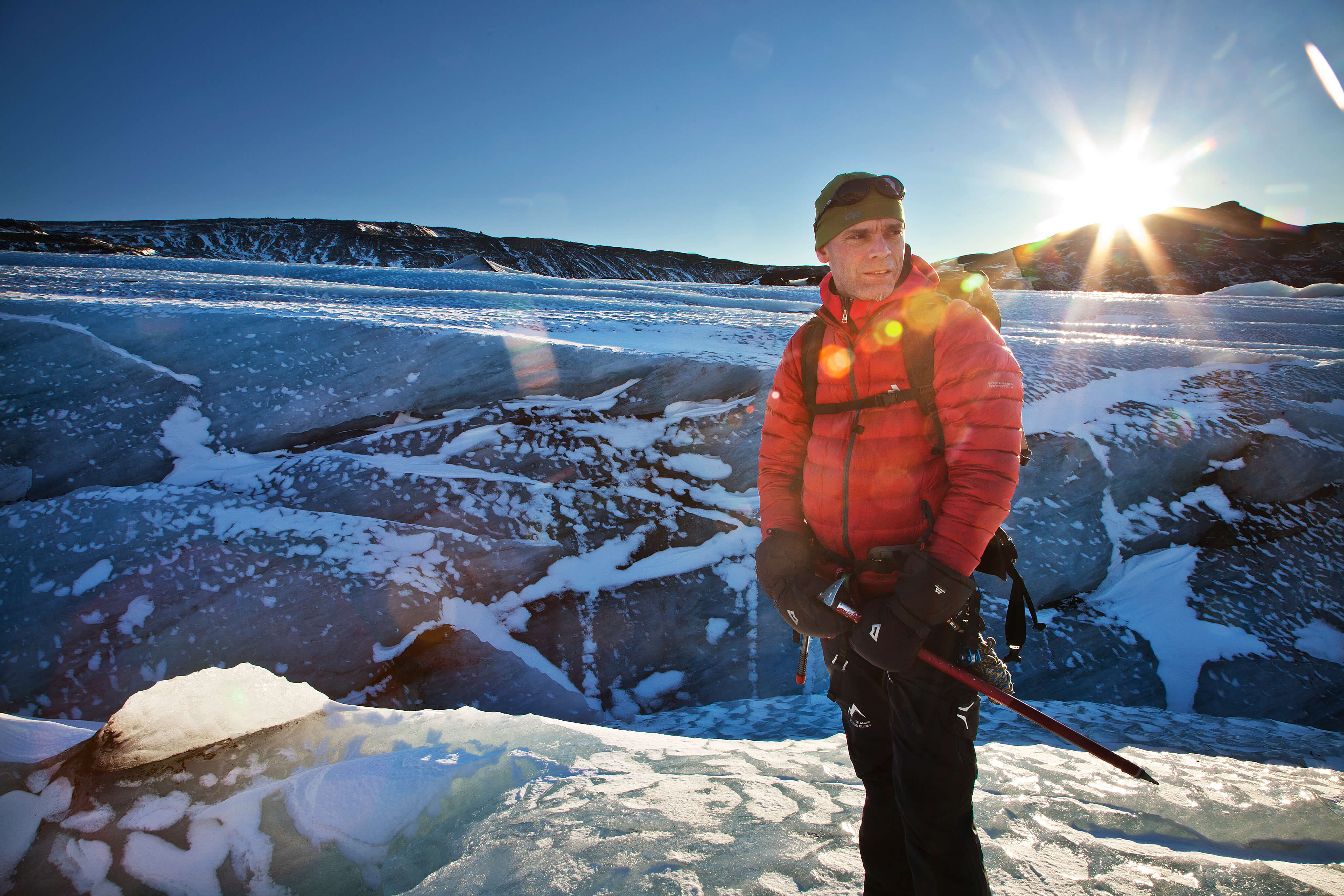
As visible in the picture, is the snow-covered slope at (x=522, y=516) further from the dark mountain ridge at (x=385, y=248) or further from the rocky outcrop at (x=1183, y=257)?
the dark mountain ridge at (x=385, y=248)

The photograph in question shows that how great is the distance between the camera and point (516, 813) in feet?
4.82

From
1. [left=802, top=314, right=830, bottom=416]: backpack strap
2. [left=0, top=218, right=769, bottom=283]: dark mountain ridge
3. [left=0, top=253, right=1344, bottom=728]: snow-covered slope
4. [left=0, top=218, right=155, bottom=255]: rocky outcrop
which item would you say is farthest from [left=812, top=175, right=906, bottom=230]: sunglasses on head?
[left=0, top=218, right=769, bottom=283]: dark mountain ridge

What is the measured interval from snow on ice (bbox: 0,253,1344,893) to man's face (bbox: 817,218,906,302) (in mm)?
1425

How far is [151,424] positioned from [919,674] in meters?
3.99

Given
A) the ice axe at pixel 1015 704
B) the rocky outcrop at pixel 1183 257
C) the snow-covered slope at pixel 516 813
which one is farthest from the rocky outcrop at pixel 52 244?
the rocky outcrop at pixel 1183 257

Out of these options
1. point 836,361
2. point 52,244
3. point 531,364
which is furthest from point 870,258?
point 52,244

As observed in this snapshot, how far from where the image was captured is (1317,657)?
2738 millimetres

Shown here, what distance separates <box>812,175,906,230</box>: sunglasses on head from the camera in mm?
1322

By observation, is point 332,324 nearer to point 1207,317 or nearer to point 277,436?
point 277,436

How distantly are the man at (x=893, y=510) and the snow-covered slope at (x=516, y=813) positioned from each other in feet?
1.15

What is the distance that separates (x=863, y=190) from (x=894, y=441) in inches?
24.4

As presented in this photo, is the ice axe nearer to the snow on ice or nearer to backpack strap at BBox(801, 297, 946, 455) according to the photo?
backpack strap at BBox(801, 297, 946, 455)

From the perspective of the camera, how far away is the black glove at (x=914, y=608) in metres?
1.10

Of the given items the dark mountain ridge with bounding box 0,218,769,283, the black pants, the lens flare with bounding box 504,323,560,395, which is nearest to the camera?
the black pants
